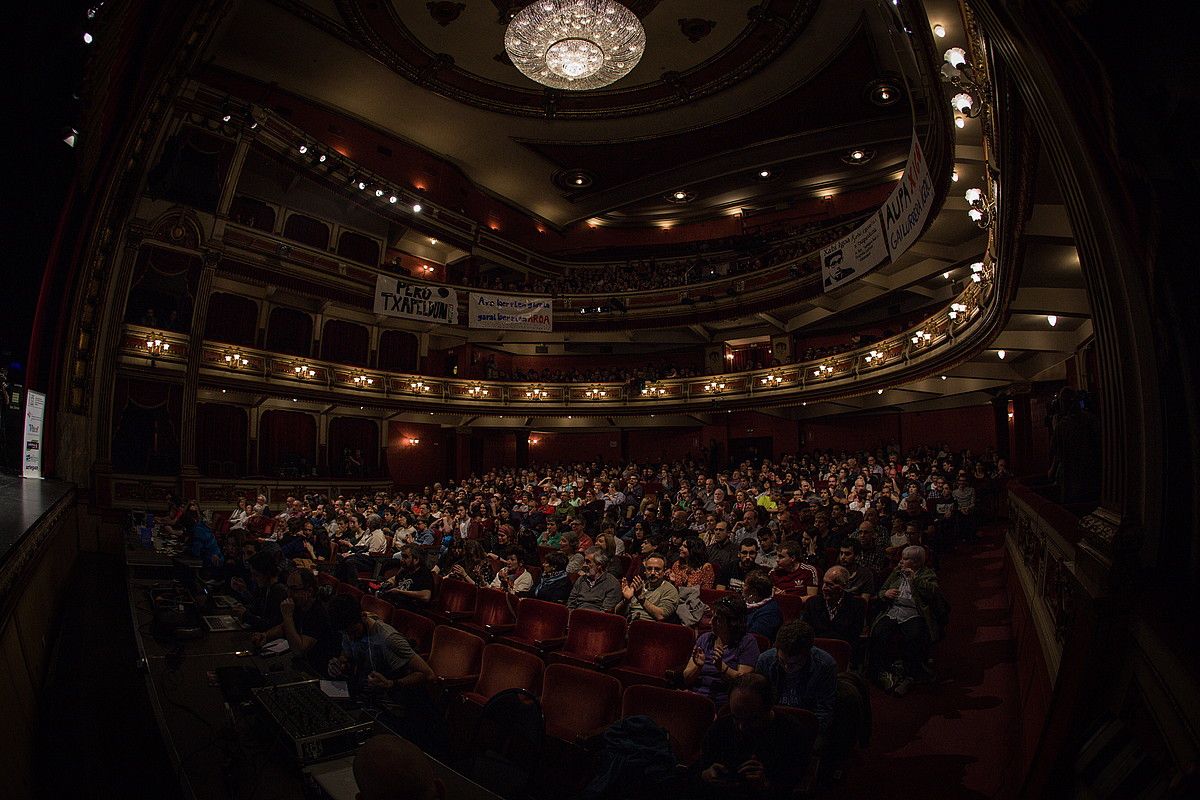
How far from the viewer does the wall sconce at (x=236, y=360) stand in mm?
15293

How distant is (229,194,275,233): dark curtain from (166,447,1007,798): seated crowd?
8.62m

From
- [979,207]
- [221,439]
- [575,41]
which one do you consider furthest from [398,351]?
[979,207]

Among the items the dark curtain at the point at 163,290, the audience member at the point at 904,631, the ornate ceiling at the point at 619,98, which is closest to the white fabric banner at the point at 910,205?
the audience member at the point at 904,631

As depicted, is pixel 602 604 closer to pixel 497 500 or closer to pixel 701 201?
pixel 497 500

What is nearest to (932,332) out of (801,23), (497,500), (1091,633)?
(801,23)

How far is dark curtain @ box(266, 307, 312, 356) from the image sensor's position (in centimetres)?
1781

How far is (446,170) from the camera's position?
19641mm

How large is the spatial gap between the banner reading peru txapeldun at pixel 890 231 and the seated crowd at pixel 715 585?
291 cm

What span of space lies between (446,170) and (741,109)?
29.1 feet

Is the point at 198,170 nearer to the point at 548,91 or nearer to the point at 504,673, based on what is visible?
the point at 548,91

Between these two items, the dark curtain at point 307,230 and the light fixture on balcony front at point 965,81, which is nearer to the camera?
the light fixture on balcony front at point 965,81

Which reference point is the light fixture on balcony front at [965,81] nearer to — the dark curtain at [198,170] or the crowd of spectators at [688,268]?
the crowd of spectators at [688,268]

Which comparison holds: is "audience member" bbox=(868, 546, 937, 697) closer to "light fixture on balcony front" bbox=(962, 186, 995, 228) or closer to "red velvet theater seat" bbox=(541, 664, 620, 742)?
"red velvet theater seat" bbox=(541, 664, 620, 742)

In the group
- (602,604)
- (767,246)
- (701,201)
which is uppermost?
(701,201)
